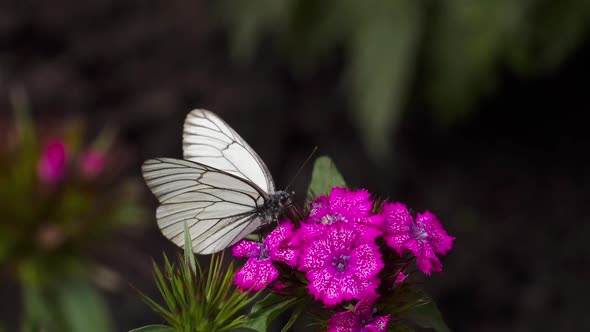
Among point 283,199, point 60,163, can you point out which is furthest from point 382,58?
point 283,199

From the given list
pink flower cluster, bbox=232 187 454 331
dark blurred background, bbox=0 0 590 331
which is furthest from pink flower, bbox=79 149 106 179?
pink flower cluster, bbox=232 187 454 331

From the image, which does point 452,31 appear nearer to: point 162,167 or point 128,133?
point 128,133

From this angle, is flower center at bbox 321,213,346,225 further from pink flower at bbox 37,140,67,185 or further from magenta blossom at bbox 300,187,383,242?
pink flower at bbox 37,140,67,185

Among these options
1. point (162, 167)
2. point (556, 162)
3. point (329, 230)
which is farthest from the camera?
point (556, 162)

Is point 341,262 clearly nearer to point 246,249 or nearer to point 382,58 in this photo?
point 246,249

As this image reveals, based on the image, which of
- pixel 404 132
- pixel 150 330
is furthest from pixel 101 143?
pixel 150 330

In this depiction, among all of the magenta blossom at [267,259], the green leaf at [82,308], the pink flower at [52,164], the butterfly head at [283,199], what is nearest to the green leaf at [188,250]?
the magenta blossom at [267,259]
